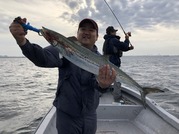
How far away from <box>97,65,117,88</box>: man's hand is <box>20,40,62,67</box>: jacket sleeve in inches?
24.0

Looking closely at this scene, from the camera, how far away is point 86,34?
12.8 ft

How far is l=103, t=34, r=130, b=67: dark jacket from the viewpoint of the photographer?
9.44 m

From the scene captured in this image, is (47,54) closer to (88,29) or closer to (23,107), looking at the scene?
(88,29)

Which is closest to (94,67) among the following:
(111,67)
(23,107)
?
(111,67)

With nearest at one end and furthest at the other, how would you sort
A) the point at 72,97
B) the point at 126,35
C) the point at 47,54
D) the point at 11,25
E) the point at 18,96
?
the point at 11,25 < the point at 47,54 < the point at 72,97 < the point at 126,35 < the point at 18,96

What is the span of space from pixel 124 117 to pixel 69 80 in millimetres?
4986

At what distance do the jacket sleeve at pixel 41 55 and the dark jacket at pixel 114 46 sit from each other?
6.07 meters

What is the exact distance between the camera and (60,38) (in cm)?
314

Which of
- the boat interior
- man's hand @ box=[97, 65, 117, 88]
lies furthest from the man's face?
the boat interior

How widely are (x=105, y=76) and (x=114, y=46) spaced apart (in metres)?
6.12

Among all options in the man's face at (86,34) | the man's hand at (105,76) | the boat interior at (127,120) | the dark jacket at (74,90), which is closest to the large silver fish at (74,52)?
→ the man's hand at (105,76)

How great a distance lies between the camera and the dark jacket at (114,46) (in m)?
9.44

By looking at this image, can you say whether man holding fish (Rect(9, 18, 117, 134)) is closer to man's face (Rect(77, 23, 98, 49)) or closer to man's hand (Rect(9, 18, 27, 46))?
man's face (Rect(77, 23, 98, 49))

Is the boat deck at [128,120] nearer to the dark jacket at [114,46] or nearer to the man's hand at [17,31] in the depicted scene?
the dark jacket at [114,46]
